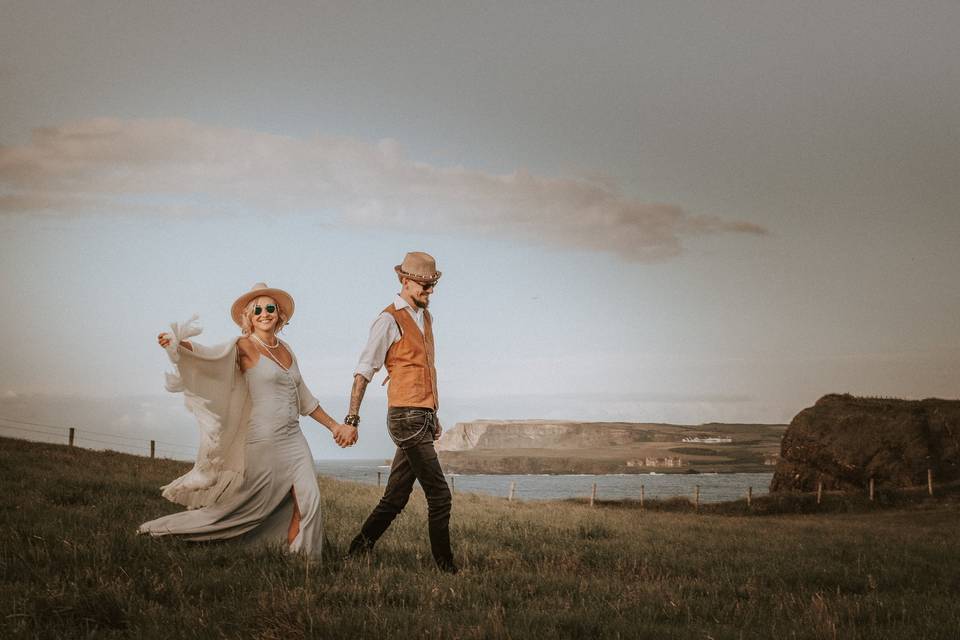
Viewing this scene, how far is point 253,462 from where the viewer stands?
748cm

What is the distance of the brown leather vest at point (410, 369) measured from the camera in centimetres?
723

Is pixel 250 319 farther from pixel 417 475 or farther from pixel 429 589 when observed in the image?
pixel 429 589

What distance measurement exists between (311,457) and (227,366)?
47.7 inches

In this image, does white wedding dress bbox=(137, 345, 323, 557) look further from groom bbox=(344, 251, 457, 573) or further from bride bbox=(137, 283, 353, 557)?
groom bbox=(344, 251, 457, 573)

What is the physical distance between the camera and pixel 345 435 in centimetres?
714

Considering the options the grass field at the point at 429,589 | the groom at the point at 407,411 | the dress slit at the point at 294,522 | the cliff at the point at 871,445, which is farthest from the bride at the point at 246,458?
the cliff at the point at 871,445

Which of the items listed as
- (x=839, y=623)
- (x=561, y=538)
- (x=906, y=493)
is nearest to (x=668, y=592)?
(x=839, y=623)

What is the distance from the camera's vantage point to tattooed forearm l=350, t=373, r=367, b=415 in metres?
7.11

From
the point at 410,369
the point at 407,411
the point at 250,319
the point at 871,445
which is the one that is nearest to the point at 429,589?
the point at 407,411

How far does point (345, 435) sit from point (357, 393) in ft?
1.30

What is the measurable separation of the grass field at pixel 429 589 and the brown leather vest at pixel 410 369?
1490mm

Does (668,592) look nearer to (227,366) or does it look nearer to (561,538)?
(227,366)

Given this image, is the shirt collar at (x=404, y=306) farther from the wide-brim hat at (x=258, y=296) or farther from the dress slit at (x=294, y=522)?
the dress slit at (x=294, y=522)

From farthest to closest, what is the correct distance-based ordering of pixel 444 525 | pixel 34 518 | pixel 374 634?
1. pixel 34 518
2. pixel 444 525
3. pixel 374 634
